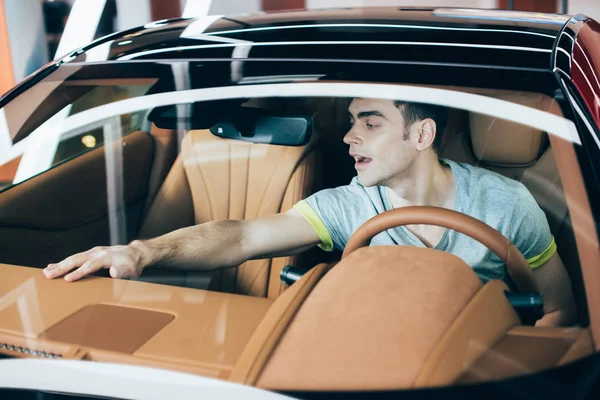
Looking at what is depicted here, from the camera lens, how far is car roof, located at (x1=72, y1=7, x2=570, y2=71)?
124cm

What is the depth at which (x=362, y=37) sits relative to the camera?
1.34 meters

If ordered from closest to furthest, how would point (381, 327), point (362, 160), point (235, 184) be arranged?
point (381, 327), point (362, 160), point (235, 184)

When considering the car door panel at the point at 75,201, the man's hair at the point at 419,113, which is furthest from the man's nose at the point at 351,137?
the car door panel at the point at 75,201

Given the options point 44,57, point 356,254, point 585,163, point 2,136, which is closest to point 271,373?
point 356,254

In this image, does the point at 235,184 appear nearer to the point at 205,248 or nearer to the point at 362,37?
the point at 205,248

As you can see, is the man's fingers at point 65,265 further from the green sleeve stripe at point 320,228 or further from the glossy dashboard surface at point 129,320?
the green sleeve stripe at point 320,228

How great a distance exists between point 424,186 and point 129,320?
0.68m

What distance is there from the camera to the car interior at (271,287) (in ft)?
3.19

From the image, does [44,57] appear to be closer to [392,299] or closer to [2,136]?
[2,136]

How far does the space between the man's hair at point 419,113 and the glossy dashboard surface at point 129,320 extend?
0.48 meters

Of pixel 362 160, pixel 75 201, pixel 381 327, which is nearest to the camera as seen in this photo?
pixel 381 327

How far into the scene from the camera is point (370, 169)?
1397 mm

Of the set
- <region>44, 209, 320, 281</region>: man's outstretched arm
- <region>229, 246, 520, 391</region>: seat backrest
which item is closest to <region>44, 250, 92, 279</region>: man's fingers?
<region>44, 209, 320, 281</region>: man's outstretched arm

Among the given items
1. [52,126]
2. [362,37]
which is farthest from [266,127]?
[52,126]
